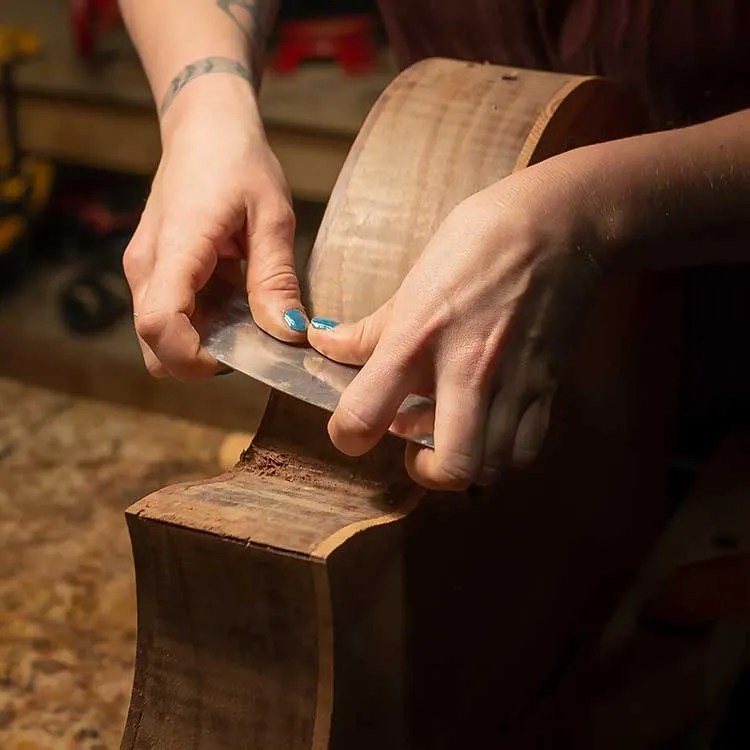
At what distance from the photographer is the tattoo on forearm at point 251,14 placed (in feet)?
A: 3.16

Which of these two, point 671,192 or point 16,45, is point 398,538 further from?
point 16,45

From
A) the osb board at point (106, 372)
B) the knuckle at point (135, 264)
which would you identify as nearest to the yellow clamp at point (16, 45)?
the osb board at point (106, 372)

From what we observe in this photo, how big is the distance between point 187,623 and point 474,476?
0.64ft

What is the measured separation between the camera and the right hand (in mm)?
721

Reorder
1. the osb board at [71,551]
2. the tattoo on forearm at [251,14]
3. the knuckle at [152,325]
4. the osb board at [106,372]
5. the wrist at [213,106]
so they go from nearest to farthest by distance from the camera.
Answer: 1. the knuckle at [152,325]
2. the wrist at [213,106]
3. the tattoo on forearm at [251,14]
4. the osb board at [71,551]
5. the osb board at [106,372]

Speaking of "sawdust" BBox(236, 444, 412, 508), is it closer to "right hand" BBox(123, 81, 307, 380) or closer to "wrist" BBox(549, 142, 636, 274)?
"right hand" BBox(123, 81, 307, 380)

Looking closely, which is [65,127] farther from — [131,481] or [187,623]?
[187,623]

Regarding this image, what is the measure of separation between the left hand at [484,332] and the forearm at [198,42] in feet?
1.01

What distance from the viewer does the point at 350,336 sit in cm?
68

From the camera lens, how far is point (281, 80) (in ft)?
6.01

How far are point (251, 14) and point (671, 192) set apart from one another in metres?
0.46

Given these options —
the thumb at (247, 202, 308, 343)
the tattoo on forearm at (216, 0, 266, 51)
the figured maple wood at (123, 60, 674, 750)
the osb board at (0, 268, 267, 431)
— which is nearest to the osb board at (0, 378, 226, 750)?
the osb board at (0, 268, 267, 431)

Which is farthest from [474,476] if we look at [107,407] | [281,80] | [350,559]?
[281,80]

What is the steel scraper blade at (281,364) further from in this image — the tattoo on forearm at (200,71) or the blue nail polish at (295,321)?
the tattoo on forearm at (200,71)
